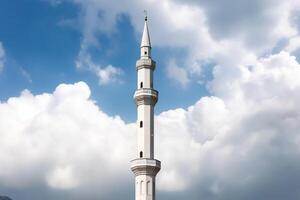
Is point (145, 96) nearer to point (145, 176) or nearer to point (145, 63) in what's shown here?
point (145, 63)

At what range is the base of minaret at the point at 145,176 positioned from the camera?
244 ft

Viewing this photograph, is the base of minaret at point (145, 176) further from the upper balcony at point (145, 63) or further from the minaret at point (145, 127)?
the upper balcony at point (145, 63)

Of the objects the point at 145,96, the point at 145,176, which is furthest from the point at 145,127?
the point at 145,176

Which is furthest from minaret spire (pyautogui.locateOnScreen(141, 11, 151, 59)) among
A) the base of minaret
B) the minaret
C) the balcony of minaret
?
the base of minaret

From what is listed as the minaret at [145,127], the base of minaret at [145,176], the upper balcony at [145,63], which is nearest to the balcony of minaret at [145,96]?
the minaret at [145,127]

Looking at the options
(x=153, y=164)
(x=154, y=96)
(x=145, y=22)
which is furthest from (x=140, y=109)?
(x=145, y=22)

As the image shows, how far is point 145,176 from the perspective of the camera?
74875 millimetres

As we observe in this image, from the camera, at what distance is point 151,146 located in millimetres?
76938

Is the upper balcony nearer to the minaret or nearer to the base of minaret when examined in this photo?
the minaret

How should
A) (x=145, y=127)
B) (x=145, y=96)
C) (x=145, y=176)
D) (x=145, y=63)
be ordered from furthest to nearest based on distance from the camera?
(x=145, y=63)
(x=145, y=96)
(x=145, y=127)
(x=145, y=176)

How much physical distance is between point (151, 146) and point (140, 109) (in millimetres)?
5427

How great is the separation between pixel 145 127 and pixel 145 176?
6604mm

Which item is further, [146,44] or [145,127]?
[146,44]

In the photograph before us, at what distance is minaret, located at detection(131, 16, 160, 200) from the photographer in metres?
74.8
